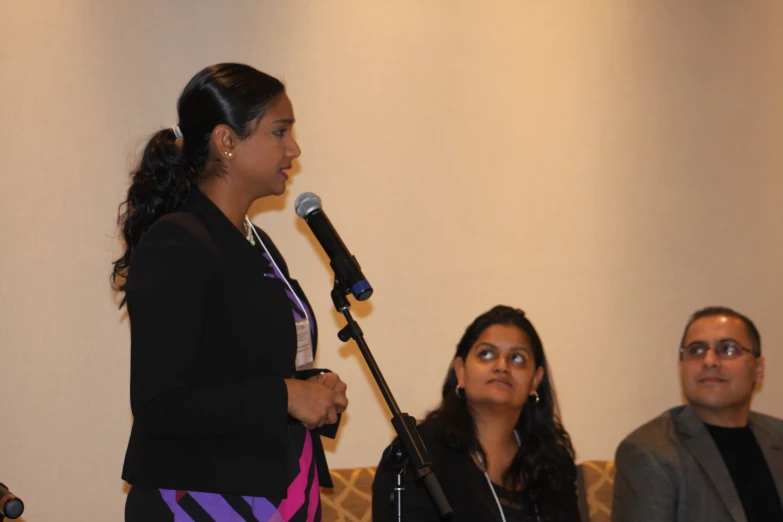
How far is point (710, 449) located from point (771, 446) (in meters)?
0.28

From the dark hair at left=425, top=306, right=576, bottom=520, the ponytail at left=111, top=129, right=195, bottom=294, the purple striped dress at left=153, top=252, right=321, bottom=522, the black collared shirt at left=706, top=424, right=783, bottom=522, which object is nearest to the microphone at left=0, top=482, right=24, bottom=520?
the purple striped dress at left=153, top=252, right=321, bottom=522

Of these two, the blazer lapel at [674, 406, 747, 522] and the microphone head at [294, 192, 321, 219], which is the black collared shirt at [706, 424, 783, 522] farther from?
the microphone head at [294, 192, 321, 219]

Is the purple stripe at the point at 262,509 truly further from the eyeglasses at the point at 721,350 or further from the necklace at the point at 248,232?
the eyeglasses at the point at 721,350

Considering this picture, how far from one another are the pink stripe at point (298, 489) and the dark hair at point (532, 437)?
0.88 meters

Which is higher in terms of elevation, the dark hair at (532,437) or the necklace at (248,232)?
the necklace at (248,232)

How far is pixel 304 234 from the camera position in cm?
365

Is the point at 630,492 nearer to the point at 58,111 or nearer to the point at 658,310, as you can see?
the point at 658,310

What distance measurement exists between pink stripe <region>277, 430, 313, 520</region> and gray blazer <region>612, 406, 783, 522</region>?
1.37m

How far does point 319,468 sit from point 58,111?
192cm

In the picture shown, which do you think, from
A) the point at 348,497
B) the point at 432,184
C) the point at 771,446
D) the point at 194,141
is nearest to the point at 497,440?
the point at 348,497

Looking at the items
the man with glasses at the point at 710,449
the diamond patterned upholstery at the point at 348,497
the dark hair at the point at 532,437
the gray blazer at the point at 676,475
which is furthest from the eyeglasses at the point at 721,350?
the diamond patterned upholstery at the point at 348,497

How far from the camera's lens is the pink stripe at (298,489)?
6.41 feet

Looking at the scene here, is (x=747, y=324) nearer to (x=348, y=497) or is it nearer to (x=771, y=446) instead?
(x=771, y=446)

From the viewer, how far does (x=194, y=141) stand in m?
2.09
